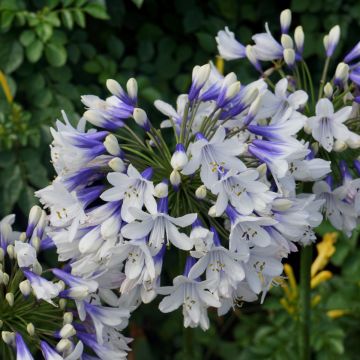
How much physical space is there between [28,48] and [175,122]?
3.91ft

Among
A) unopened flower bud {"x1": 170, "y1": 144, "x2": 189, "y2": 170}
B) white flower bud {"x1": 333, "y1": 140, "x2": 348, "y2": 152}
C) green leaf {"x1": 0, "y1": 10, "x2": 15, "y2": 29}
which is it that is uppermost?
green leaf {"x1": 0, "y1": 10, "x2": 15, "y2": 29}

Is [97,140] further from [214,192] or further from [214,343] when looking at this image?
[214,343]

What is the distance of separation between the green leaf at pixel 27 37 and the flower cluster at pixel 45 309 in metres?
1.25

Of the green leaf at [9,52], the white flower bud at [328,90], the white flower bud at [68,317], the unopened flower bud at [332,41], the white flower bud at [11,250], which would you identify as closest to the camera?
the white flower bud at [68,317]

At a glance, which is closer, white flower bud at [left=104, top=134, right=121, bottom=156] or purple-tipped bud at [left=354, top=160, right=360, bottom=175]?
white flower bud at [left=104, top=134, right=121, bottom=156]

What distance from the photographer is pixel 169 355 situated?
6.02 m

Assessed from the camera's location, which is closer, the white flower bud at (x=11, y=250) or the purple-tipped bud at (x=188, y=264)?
the purple-tipped bud at (x=188, y=264)

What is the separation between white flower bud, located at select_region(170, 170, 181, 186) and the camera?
3.35 meters

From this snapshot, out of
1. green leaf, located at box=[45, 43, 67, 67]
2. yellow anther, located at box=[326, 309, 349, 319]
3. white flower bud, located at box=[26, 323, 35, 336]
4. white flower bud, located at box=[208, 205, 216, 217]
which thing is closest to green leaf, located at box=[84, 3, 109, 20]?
green leaf, located at box=[45, 43, 67, 67]

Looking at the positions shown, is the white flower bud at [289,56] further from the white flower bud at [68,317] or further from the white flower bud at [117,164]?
the white flower bud at [68,317]

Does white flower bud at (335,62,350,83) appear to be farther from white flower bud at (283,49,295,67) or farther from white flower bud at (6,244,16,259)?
white flower bud at (6,244,16,259)

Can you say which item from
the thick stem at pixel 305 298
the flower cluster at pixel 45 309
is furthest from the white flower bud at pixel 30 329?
the thick stem at pixel 305 298

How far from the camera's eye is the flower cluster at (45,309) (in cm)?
340

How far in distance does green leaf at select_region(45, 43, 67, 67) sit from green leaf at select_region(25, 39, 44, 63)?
5cm
